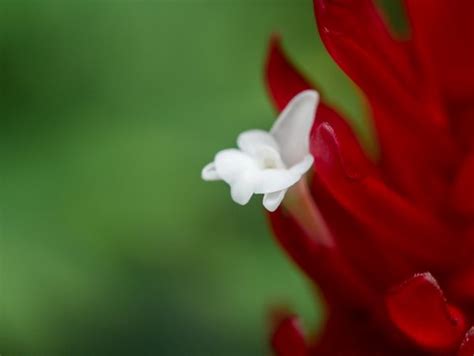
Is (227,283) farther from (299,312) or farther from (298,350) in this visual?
(298,350)

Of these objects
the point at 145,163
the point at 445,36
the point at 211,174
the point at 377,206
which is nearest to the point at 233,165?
the point at 211,174

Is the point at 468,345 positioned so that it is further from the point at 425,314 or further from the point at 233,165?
the point at 233,165

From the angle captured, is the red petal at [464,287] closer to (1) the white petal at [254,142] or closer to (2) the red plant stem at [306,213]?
(2) the red plant stem at [306,213]

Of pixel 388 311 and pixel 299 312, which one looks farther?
pixel 299 312

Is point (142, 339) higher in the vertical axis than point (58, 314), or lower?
lower

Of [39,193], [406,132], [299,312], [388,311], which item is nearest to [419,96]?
[406,132]

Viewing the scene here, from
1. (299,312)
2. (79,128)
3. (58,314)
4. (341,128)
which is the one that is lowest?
(299,312)
